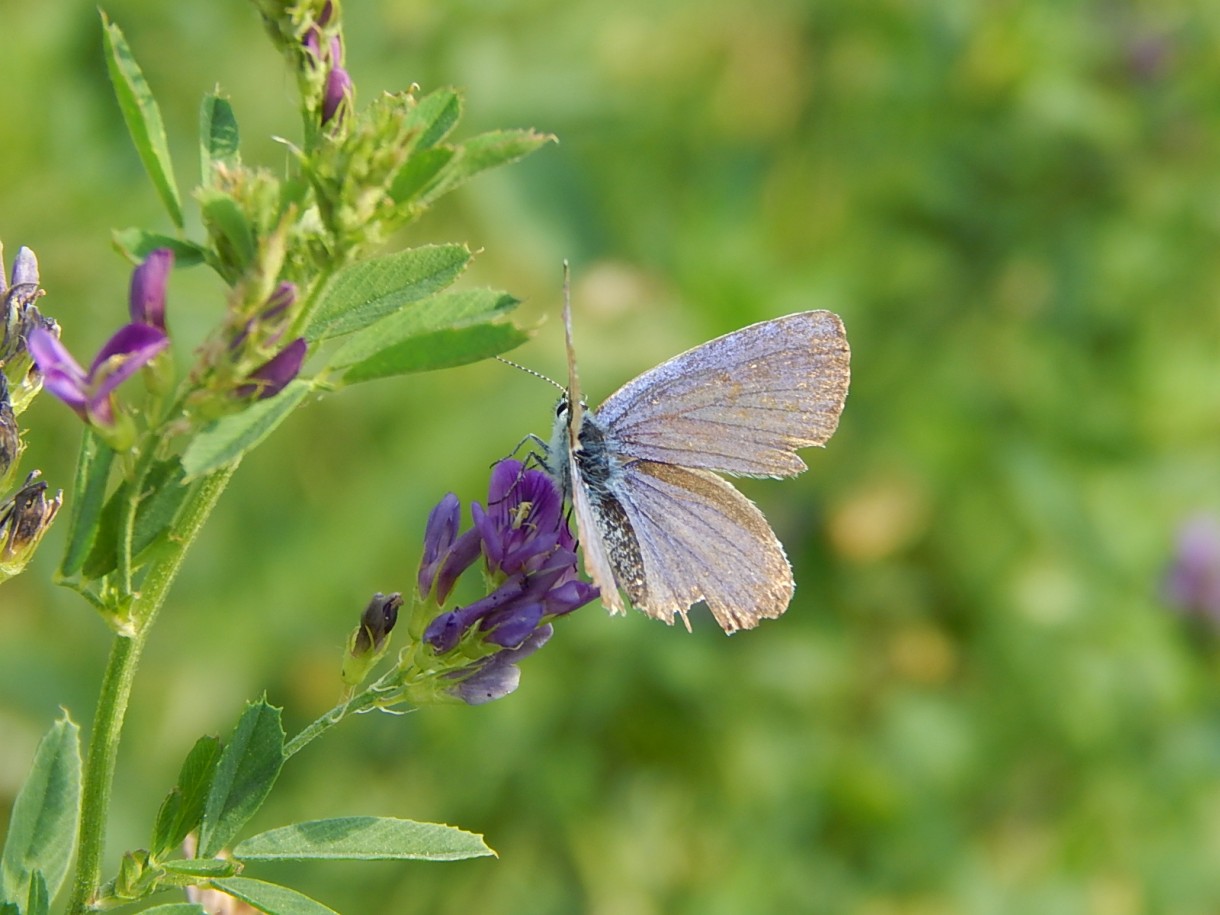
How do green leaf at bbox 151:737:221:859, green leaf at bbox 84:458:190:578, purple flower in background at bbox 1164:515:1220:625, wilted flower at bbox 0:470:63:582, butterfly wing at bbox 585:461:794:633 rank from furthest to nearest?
purple flower in background at bbox 1164:515:1220:625, butterfly wing at bbox 585:461:794:633, wilted flower at bbox 0:470:63:582, green leaf at bbox 151:737:221:859, green leaf at bbox 84:458:190:578

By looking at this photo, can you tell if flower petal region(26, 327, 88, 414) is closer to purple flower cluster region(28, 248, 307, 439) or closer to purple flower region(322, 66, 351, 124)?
purple flower cluster region(28, 248, 307, 439)

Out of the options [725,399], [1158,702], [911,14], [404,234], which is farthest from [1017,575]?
[725,399]

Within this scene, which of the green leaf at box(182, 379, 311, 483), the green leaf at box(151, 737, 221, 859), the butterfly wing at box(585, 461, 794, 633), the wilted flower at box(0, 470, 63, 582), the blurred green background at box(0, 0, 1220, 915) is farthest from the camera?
the blurred green background at box(0, 0, 1220, 915)

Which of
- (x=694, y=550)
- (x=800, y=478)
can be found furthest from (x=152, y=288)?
(x=800, y=478)

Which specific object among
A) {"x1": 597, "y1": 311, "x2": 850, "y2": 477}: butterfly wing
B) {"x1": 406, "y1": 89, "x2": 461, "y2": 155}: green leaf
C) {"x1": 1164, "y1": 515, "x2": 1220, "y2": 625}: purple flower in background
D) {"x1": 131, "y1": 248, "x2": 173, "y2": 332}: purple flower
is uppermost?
{"x1": 406, "y1": 89, "x2": 461, "y2": 155}: green leaf

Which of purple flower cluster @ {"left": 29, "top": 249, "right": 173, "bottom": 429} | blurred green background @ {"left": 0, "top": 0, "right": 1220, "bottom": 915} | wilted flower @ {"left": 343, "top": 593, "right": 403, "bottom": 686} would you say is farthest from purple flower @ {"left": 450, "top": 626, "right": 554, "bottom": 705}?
blurred green background @ {"left": 0, "top": 0, "right": 1220, "bottom": 915}

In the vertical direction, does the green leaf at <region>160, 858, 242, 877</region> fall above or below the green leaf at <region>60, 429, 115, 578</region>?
below

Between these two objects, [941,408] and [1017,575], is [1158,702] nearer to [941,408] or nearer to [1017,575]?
[1017,575]
